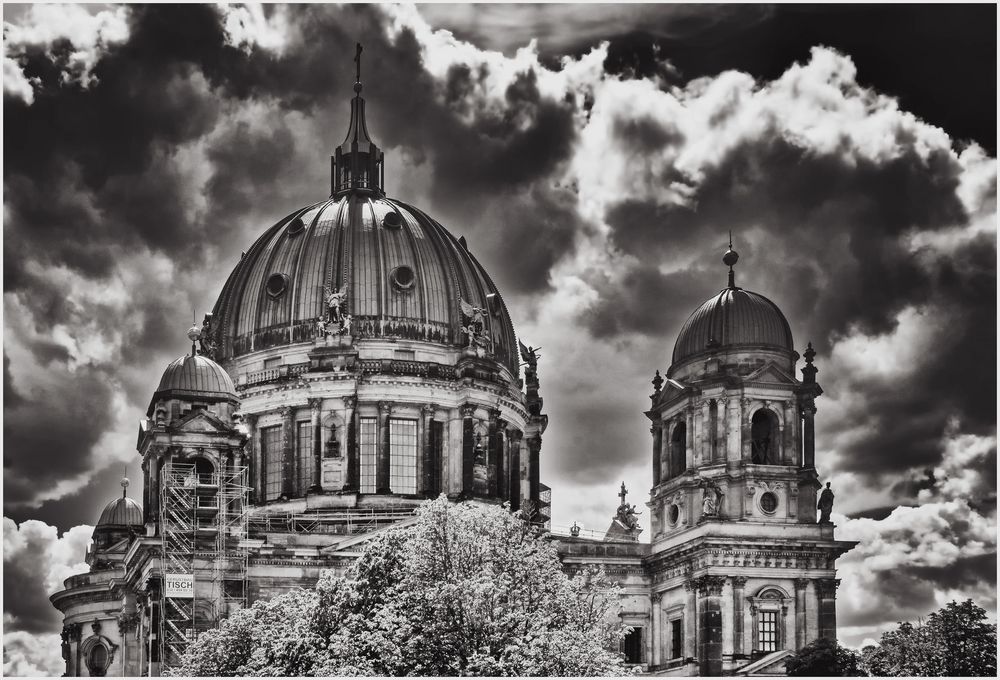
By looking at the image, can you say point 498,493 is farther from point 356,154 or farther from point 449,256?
point 356,154

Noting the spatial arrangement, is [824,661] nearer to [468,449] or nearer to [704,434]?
[704,434]

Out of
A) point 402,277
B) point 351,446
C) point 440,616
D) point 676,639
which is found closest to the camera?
point 440,616

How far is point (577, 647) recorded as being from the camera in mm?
67438

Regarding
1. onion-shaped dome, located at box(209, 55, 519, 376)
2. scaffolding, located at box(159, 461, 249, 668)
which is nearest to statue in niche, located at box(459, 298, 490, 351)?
onion-shaped dome, located at box(209, 55, 519, 376)

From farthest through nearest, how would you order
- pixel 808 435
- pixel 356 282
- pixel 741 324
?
pixel 356 282 < pixel 741 324 < pixel 808 435

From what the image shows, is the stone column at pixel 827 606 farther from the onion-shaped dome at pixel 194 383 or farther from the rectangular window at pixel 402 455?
the onion-shaped dome at pixel 194 383

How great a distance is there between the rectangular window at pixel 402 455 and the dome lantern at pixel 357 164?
42.3 feet

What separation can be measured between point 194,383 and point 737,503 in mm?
23584

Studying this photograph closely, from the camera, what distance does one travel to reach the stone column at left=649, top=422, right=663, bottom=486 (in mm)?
95250

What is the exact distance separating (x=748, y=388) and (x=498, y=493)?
46.0ft

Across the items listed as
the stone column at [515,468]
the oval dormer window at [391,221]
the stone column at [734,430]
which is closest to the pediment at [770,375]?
the stone column at [734,430]

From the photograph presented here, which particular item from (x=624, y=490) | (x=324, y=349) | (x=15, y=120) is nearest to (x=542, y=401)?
(x=624, y=490)

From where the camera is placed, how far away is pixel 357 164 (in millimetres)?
103750

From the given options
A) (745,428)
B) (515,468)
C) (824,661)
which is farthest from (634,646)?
(824,661)
